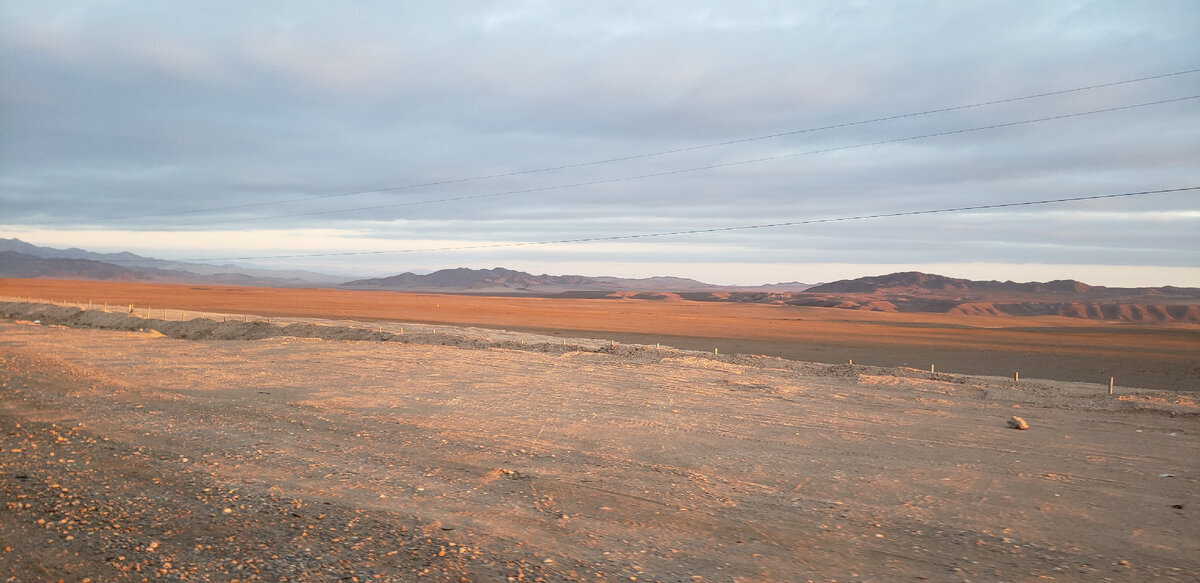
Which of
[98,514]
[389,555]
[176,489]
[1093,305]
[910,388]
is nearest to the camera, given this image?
[389,555]

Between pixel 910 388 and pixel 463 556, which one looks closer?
pixel 463 556

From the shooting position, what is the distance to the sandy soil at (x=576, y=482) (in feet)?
20.7

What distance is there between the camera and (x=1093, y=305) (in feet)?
446

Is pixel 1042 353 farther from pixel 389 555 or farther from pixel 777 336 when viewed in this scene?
pixel 389 555

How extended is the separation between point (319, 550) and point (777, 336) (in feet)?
159

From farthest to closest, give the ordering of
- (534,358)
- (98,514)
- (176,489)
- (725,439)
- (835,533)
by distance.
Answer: (534,358)
(725,439)
(176,489)
(835,533)
(98,514)

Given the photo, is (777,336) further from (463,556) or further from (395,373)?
(463,556)

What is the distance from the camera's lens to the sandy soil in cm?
631

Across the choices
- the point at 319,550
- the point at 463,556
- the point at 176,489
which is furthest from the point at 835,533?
the point at 176,489

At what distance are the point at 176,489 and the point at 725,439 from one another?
7991mm

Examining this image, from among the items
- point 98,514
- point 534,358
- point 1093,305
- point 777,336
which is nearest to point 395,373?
point 534,358

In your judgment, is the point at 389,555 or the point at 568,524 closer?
the point at 389,555

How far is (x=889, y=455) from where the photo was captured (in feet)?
36.9

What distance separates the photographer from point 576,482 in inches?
357
